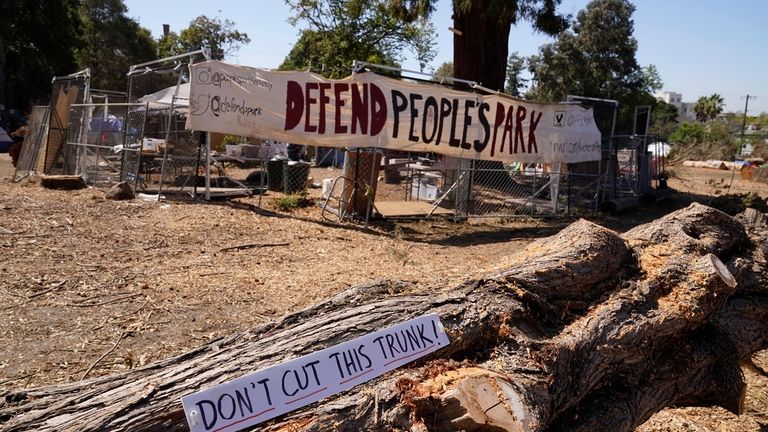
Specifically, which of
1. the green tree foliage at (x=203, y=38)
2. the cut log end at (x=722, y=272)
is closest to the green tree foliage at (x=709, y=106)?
the green tree foliage at (x=203, y=38)

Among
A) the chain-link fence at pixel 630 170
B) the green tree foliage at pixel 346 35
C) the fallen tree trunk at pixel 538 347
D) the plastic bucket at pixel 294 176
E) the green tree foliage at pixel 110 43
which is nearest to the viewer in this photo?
the fallen tree trunk at pixel 538 347

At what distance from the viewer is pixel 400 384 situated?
2.69 metres

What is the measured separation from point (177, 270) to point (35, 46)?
4069cm

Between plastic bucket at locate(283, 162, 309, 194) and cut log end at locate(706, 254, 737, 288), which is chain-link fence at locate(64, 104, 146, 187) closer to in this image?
plastic bucket at locate(283, 162, 309, 194)

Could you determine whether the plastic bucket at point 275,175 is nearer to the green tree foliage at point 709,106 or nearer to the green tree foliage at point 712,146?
the green tree foliage at point 712,146

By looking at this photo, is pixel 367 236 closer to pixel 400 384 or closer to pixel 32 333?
pixel 32 333

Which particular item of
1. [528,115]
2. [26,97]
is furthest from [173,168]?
[26,97]

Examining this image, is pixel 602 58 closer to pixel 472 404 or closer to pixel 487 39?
pixel 487 39

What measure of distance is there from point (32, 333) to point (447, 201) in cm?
976

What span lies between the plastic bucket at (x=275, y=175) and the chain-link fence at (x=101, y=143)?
117 inches

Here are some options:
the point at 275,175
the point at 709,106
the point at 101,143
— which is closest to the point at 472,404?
the point at 275,175

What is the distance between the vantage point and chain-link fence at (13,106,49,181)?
48.6ft

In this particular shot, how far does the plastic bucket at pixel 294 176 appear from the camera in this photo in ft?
45.1

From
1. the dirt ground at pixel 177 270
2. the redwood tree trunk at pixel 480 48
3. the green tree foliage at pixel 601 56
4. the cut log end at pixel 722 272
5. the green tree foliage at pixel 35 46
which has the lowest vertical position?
the dirt ground at pixel 177 270
